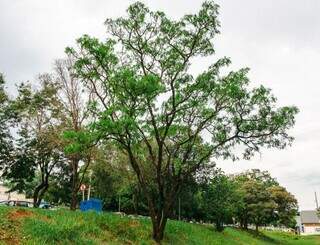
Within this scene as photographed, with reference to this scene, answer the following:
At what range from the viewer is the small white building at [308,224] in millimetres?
119375

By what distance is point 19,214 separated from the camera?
18.9 metres

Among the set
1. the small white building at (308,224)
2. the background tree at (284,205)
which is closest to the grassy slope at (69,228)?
the background tree at (284,205)

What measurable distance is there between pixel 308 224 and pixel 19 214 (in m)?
115

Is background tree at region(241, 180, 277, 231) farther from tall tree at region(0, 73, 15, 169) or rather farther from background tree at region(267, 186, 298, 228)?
tall tree at region(0, 73, 15, 169)

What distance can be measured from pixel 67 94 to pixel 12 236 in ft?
64.8

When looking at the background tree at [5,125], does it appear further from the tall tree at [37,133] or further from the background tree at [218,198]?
the background tree at [218,198]

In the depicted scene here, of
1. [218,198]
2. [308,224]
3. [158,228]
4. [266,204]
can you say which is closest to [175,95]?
[158,228]

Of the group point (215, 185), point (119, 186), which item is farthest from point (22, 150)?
point (215, 185)

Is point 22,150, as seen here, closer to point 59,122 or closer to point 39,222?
point 59,122

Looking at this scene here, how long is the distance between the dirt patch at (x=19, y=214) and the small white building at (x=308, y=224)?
110147mm

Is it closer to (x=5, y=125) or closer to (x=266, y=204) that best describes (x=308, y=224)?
(x=266, y=204)

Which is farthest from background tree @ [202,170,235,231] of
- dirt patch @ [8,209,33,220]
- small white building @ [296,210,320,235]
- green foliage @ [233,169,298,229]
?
small white building @ [296,210,320,235]

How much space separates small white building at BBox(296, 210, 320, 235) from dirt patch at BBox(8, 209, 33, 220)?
110 m

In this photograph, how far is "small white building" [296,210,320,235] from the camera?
392 feet
